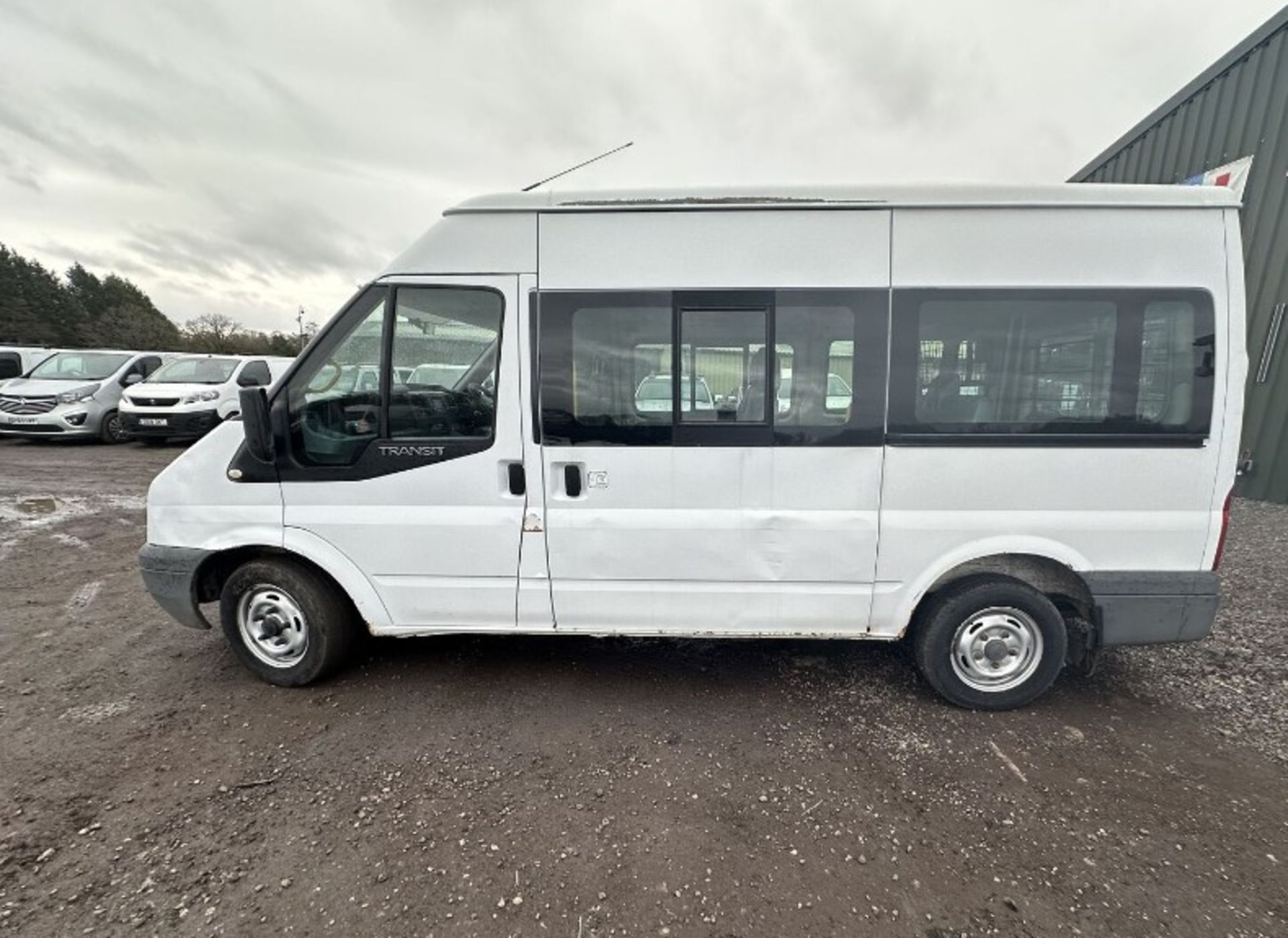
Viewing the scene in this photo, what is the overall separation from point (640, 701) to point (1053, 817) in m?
1.90

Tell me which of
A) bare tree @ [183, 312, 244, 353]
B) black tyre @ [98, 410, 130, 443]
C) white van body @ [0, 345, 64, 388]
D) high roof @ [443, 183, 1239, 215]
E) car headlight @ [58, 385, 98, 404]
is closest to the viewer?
high roof @ [443, 183, 1239, 215]

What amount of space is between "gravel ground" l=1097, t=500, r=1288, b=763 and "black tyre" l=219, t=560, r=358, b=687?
179 inches

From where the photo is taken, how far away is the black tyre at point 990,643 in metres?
2.92

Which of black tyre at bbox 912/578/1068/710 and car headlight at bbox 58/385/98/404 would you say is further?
car headlight at bbox 58/385/98/404

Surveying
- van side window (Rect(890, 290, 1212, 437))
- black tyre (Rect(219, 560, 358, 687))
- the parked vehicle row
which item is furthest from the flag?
the parked vehicle row

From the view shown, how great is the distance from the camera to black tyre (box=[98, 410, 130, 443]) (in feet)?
38.7

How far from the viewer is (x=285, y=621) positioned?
3176 millimetres

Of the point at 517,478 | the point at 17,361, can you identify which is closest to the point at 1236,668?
the point at 517,478

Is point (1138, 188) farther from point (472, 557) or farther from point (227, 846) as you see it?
point (227, 846)

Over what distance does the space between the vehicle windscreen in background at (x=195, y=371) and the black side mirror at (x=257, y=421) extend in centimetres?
1162

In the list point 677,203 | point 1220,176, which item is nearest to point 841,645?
point 677,203

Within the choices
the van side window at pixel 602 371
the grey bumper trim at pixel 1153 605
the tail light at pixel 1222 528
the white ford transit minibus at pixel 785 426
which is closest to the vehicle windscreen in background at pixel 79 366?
the white ford transit minibus at pixel 785 426

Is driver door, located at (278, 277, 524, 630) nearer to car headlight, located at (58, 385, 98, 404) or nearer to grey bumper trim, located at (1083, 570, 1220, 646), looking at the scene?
grey bumper trim, located at (1083, 570, 1220, 646)

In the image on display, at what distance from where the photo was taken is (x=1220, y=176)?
7.28m
